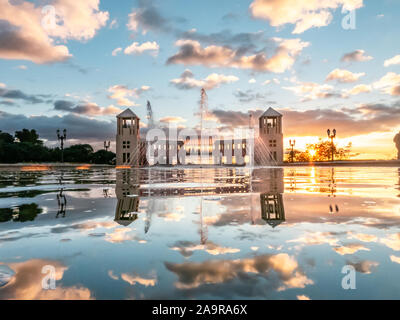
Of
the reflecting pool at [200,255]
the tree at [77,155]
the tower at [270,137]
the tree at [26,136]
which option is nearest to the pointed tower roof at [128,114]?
the tree at [77,155]

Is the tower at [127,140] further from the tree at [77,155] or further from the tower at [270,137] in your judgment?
the tower at [270,137]

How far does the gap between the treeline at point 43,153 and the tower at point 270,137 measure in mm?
46577

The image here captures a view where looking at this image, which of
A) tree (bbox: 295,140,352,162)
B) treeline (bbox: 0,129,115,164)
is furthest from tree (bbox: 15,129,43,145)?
tree (bbox: 295,140,352,162)

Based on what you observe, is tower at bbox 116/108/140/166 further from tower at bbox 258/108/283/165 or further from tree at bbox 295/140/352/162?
tree at bbox 295/140/352/162

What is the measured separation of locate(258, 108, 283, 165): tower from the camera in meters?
74.1

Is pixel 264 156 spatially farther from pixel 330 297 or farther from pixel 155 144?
pixel 330 297

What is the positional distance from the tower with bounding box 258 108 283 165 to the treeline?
4658 centimetres

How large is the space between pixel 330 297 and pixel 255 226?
7.42 feet

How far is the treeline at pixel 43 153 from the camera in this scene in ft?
241

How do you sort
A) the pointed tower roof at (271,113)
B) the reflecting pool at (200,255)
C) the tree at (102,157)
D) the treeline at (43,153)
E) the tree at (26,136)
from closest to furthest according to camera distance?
the reflecting pool at (200,255), the treeline at (43,153), the pointed tower roof at (271,113), the tree at (102,157), the tree at (26,136)

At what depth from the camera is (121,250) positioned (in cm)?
311

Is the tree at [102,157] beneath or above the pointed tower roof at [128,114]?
beneath

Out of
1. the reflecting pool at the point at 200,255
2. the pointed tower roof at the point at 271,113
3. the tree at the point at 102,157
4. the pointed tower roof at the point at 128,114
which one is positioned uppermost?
the pointed tower roof at the point at 271,113
